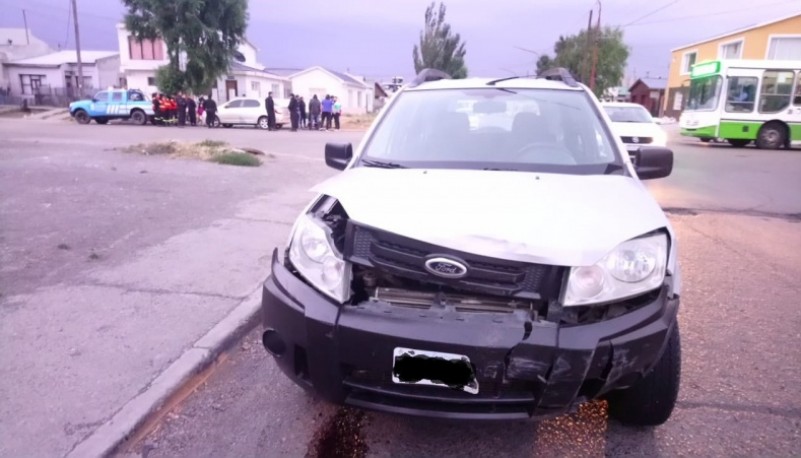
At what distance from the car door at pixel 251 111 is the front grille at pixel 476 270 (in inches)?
1170

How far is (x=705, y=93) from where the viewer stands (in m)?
21.3

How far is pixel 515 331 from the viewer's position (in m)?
2.11

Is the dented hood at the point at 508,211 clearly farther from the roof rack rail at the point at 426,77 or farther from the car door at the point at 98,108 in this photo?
the car door at the point at 98,108

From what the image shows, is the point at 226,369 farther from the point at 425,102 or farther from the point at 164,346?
the point at 425,102

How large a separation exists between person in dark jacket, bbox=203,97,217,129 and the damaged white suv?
29328 millimetres

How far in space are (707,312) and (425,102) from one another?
2765mm

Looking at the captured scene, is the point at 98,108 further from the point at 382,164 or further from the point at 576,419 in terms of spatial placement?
the point at 576,419

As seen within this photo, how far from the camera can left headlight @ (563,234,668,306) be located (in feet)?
7.18

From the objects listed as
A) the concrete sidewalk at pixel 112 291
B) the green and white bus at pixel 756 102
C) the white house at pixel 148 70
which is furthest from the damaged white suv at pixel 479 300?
the white house at pixel 148 70

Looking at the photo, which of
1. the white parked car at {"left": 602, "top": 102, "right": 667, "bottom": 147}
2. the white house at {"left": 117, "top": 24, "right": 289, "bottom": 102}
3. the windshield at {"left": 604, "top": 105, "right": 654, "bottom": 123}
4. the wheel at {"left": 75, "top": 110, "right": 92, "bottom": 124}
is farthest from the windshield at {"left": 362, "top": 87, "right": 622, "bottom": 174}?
the white house at {"left": 117, "top": 24, "right": 289, "bottom": 102}

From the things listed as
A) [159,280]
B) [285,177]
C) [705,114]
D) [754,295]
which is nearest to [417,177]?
[159,280]

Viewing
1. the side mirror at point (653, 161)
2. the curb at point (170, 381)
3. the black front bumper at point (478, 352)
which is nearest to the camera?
the black front bumper at point (478, 352)

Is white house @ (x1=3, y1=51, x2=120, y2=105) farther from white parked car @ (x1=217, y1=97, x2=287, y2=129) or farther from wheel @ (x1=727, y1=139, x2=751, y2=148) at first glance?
wheel @ (x1=727, y1=139, x2=751, y2=148)

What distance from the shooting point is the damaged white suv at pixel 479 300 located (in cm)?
213
